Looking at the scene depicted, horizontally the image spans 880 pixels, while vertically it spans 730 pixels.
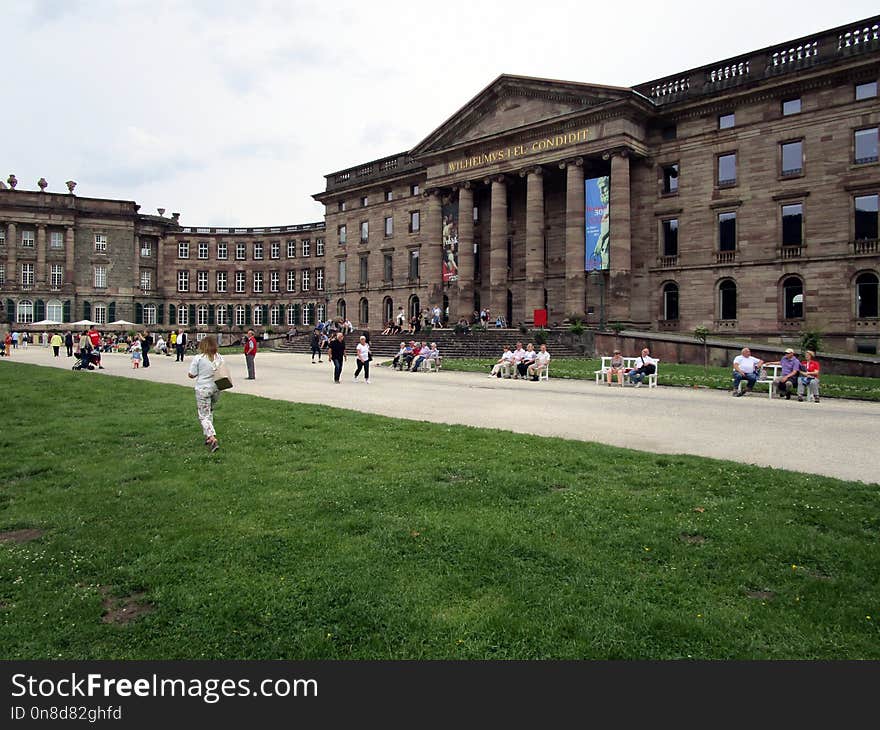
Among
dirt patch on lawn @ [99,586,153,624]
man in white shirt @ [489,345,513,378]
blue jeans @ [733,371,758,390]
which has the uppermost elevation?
man in white shirt @ [489,345,513,378]

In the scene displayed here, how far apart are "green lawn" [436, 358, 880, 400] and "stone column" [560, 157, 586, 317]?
9122 mm

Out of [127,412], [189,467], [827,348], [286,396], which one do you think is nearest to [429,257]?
[827,348]

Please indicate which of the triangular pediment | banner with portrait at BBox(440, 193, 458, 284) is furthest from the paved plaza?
banner with portrait at BBox(440, 193, 458, 284)

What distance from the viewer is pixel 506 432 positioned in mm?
10531

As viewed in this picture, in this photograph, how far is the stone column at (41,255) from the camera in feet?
238

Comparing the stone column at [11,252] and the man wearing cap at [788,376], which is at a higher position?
the stone column at [11,252]

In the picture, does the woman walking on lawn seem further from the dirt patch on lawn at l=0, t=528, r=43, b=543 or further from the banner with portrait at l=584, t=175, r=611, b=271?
the banner with portrait at l=584, t=175, r=611, b=271

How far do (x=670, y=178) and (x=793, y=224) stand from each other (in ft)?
27.2

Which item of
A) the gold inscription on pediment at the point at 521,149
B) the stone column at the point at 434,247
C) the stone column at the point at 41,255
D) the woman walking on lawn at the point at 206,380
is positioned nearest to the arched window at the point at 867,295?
the gold inscription on pediment at the point at 521,149

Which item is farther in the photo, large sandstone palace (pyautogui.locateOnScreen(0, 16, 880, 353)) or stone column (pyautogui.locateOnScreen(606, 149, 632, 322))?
stone column (pyautogui.locateOnScreen(606, 149, 632, 322))

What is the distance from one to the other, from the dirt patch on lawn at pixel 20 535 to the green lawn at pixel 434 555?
10cm

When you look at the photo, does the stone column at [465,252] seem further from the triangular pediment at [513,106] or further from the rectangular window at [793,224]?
the rectangular window at [793,224]

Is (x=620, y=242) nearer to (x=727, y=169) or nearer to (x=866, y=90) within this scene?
(x=727, y=169)

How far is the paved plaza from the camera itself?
30.9 ft
